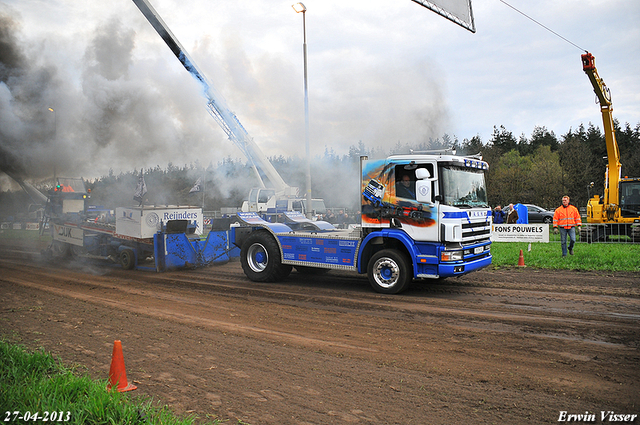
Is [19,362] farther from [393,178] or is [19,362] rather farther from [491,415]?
[393,178]

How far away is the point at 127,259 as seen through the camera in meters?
12.9

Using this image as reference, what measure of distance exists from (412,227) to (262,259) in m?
4.15

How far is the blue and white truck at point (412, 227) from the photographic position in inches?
325

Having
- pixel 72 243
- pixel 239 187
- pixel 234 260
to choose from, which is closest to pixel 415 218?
pixel 234 260

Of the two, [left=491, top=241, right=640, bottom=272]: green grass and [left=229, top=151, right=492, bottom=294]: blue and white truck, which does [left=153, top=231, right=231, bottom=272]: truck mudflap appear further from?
[left=491, top=241, right=640, bottom=272]: green grass

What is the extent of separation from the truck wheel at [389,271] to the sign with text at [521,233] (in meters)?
10.3

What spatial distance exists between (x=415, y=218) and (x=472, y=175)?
1.75 meters

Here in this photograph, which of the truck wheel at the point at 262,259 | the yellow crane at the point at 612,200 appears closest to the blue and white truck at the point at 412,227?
the truck wheel at the point at 262,259

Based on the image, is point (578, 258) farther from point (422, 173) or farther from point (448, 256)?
point (422, 173)

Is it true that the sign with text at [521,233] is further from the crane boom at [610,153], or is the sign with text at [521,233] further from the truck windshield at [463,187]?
the truck windshield at [463,187]

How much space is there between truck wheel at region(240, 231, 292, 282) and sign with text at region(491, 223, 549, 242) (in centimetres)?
1058

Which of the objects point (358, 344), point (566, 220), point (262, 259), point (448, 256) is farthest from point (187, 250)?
point (566, 220)

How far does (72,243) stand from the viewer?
14344 millimetres

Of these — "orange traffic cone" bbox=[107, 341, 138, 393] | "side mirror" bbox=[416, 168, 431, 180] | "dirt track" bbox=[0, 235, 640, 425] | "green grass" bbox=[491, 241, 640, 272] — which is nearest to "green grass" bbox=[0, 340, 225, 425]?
"orange traffic cone" bbox=[107, 341, 138, 393]
